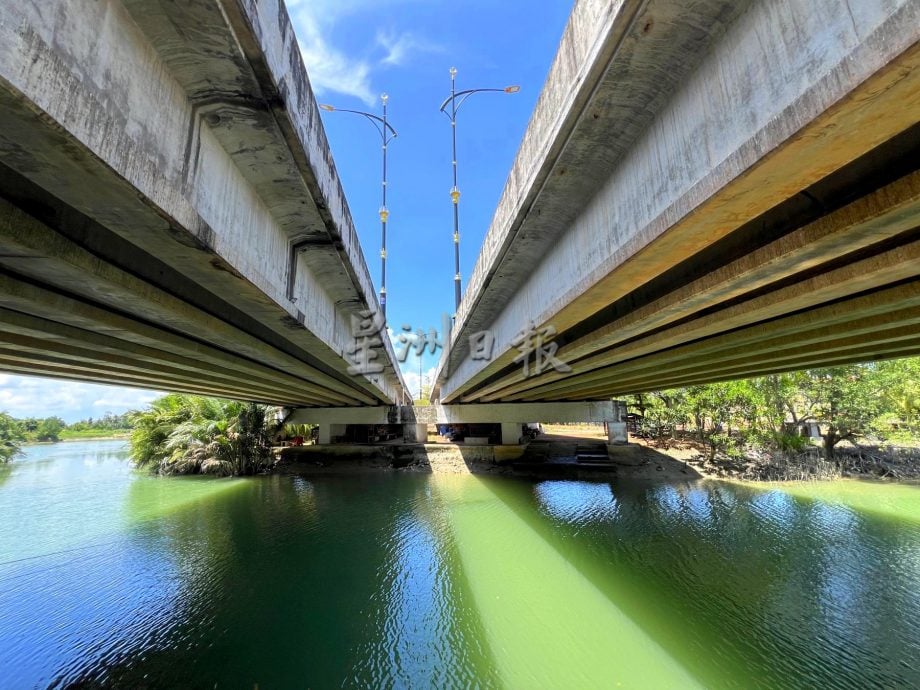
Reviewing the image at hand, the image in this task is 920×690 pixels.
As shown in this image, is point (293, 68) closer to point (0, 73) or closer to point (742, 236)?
point (0, 73)

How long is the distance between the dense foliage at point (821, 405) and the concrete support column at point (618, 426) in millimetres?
4115

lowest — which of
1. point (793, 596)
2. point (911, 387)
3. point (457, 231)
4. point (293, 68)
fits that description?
point (793, 596)

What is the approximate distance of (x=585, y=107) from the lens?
3639 millimetres

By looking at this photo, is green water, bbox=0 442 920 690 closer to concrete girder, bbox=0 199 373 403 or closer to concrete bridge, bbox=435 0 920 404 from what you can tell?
concrete bridge, bbox=435 0 920 404

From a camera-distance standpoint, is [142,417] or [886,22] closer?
[886,22]

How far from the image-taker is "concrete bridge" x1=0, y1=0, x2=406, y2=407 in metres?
2.12

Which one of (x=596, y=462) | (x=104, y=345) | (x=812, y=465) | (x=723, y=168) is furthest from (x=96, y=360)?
(x=812, y=465)

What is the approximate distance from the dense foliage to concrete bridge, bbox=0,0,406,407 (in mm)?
25454

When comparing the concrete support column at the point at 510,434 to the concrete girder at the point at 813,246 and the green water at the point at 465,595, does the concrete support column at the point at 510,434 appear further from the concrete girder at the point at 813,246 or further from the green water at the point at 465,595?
the concrete girder at the point at 813,246

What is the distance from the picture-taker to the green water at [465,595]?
6.26m

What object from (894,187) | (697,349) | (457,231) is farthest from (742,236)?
(457,231)

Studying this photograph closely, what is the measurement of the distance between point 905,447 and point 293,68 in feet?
109

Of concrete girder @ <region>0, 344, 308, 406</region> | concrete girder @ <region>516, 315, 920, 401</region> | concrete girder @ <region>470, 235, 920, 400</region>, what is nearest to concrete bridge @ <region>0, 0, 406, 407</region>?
concrete girder @ <region>0, 344, 308, 406</region>

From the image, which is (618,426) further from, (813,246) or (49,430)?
(49,430)
